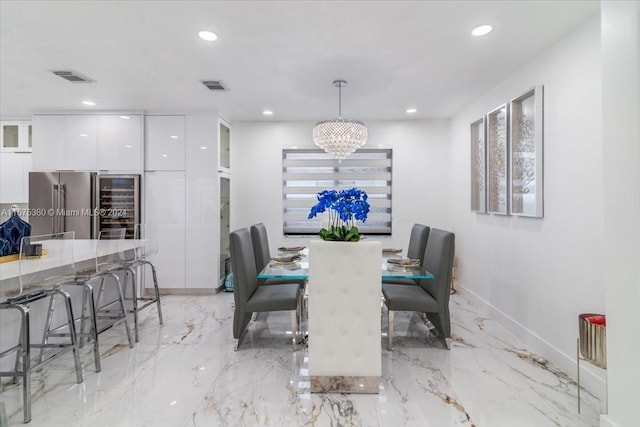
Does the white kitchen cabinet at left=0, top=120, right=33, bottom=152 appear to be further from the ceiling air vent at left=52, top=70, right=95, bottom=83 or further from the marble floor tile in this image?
the marble floor tile

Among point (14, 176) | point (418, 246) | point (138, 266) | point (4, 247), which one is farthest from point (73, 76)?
point (418, 246)

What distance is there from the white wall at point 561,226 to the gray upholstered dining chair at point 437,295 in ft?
2.51

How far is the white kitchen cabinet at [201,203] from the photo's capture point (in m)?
4.60

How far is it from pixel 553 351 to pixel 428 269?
A: 1.10 m

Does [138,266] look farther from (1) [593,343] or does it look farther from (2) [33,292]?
(1) [593,343]

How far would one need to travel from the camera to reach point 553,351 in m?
2.60

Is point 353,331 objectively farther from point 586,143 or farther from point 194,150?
point 194,150

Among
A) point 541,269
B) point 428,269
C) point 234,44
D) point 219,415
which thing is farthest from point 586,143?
point 219,415

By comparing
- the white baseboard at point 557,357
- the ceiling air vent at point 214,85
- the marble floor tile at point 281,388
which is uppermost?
the ceiling air vent at point 214,85

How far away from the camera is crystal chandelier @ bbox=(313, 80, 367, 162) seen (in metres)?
3.44

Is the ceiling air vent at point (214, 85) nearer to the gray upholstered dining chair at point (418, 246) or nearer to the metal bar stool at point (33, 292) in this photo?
the metal bar stool at point (33, 292)

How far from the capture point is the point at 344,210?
2193 millimetres

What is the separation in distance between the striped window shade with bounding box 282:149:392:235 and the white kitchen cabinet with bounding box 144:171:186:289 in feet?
4.98

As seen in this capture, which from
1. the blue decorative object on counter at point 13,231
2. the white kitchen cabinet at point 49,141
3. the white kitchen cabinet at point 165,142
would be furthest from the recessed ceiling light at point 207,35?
the white kitchen cabinet at point 49,141
